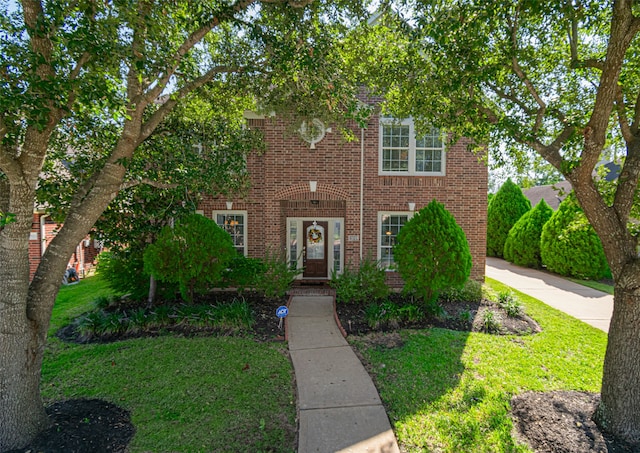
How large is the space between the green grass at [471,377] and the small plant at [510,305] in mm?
523

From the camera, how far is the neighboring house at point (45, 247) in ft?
33.2

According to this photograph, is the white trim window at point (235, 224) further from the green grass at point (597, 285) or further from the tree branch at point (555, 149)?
the green grass at point (597, 285)

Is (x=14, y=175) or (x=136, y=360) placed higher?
(x=14, y=175)

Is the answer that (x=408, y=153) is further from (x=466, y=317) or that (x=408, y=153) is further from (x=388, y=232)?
(x=466, y=317)

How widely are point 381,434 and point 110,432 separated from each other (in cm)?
289

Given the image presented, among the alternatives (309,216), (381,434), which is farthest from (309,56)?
(309,216)

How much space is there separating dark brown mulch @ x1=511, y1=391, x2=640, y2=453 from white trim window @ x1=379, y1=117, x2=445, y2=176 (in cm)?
677

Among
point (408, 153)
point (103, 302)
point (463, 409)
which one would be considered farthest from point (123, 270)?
point (408, 153)

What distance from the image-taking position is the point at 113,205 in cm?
668

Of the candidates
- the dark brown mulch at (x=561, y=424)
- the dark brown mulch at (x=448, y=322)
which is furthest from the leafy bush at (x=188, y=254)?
the dark brown mulch at (x=561, y=424)

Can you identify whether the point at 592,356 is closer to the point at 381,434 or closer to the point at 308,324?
the point at 381,434

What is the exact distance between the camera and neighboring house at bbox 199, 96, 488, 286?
9.66 m

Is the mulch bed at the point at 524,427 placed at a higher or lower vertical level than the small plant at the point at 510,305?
lower

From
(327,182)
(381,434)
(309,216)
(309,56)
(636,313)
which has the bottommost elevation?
(381,434)
